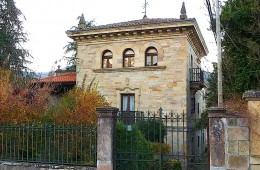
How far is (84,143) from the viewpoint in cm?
861

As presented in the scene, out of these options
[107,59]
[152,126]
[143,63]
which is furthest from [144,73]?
[152,126]

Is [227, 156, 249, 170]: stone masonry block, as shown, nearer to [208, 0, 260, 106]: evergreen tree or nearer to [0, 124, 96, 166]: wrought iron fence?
[0, 124, 96, 166]: wrought iron fence

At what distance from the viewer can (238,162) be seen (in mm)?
6184

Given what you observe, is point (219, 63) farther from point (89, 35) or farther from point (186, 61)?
point (89, 35)

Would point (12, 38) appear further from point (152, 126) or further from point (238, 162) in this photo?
point (238, 162)

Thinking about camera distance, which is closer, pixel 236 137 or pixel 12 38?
pixel 236 137

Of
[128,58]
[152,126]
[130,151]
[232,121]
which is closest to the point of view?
[232,121]

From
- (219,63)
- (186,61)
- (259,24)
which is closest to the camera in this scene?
(259,24)

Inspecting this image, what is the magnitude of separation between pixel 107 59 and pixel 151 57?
3115 mm

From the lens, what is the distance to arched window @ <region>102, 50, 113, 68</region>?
20609 millimetres

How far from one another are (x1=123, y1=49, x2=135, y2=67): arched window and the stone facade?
27cm

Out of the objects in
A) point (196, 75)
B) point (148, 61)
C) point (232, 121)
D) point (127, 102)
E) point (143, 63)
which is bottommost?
point (232, 121)

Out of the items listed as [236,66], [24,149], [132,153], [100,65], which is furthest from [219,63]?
[100,65]

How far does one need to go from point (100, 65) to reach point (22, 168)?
41.7ft
